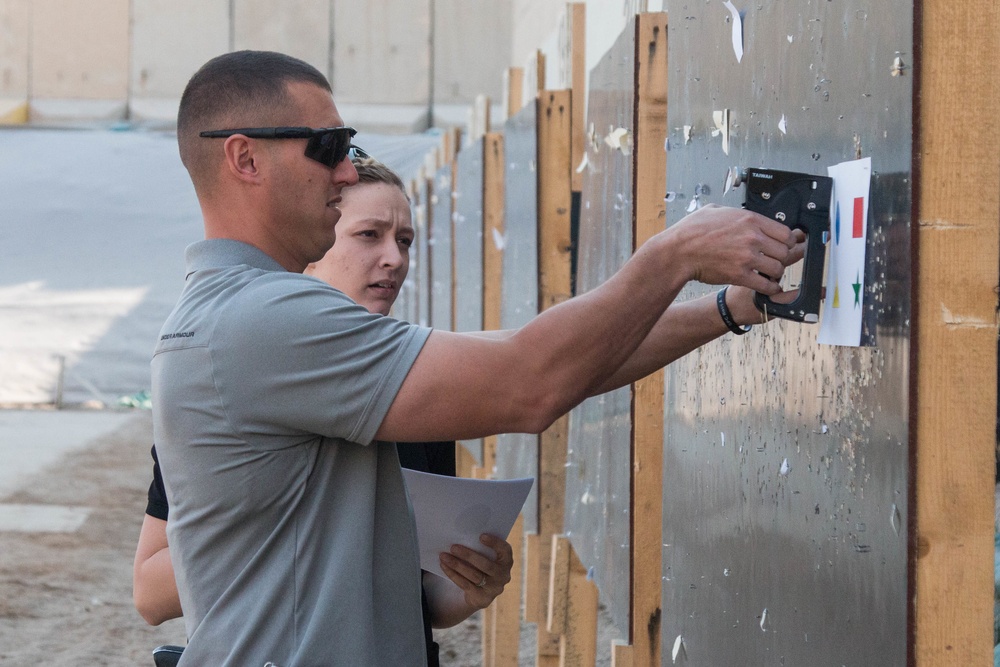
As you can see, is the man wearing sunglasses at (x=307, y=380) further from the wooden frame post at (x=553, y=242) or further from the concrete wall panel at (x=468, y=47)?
the concrete wall panel at (x=468, y=47)

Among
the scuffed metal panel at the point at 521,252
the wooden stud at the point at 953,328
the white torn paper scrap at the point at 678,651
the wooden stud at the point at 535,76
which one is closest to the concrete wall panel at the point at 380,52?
the wooden stud at the point at 535,76

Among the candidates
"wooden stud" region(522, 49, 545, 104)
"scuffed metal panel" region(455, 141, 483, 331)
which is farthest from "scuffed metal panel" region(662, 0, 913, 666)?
"scuffed metal panel" region(455, 141, 483, 331)

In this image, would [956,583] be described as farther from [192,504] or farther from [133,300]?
[133,300]

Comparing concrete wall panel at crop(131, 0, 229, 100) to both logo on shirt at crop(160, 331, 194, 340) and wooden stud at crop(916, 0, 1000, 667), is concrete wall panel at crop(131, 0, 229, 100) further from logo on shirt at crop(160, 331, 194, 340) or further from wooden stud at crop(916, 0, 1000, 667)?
wooden stud at crop(916, 0, 1000, 667)

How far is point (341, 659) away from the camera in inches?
54.6

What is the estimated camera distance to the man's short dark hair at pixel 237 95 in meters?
1.50

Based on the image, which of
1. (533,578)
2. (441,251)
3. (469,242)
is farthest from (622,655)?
(441,251)

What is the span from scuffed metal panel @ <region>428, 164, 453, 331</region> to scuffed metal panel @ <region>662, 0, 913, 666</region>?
3.61 m

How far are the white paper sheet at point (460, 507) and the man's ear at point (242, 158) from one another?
0.56m

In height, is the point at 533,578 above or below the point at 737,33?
below

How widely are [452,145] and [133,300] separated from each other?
851cm

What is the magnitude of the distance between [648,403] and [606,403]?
322mm

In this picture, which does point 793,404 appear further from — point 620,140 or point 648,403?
point 620,140

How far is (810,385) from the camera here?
133 centimetres
